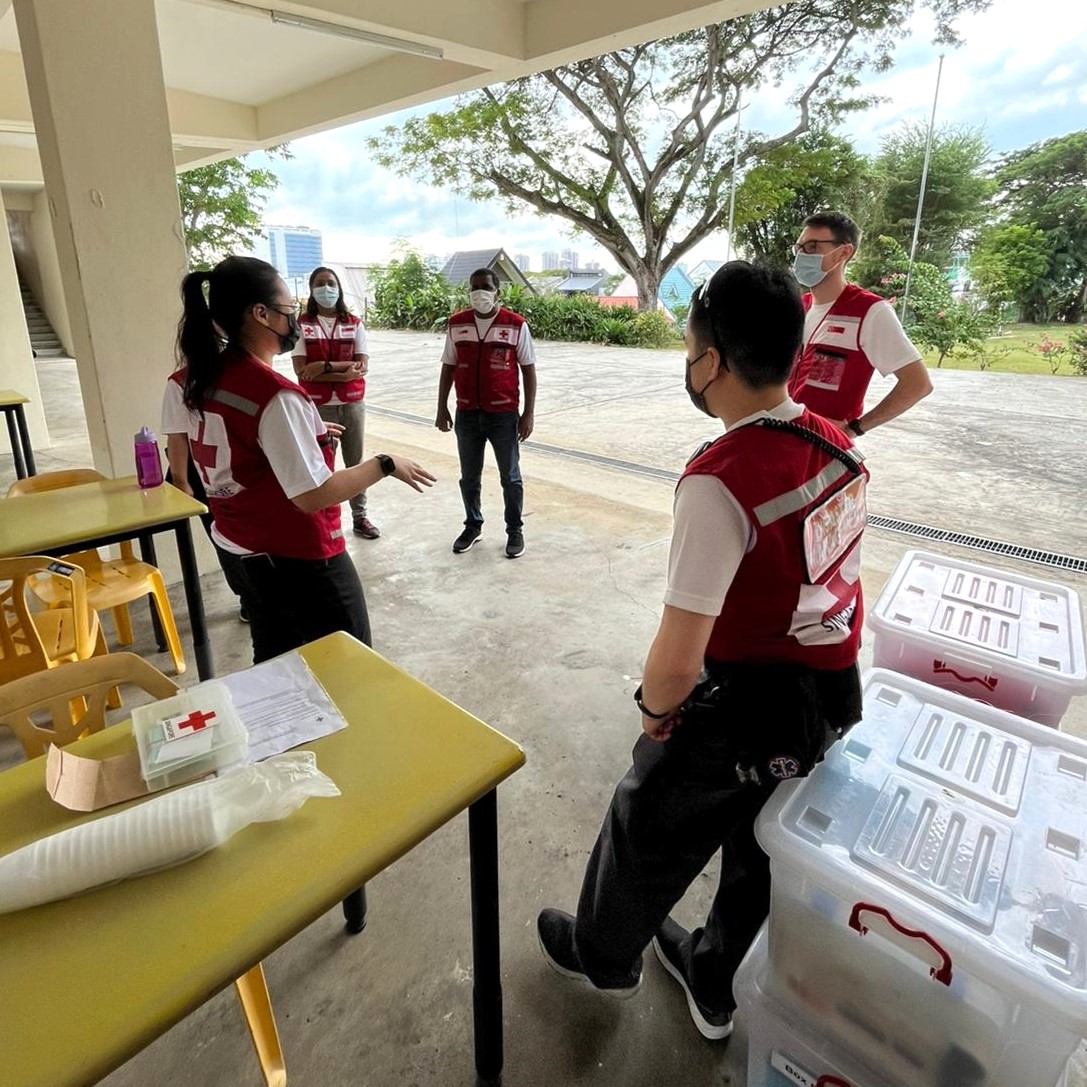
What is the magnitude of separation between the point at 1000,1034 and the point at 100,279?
12.3 ft

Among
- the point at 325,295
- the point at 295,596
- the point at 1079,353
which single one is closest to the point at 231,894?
the point at 295,596

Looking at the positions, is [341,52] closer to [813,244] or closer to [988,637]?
[813,244]

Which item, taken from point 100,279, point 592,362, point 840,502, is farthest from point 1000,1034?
point 592,362

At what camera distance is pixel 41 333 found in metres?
12.6

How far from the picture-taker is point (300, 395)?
1.54 meters

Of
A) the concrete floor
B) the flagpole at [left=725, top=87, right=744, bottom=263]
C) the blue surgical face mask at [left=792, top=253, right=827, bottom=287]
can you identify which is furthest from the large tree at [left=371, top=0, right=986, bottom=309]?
the blue surgical face mask at [left=792, top=253, right=827, bottom=287]

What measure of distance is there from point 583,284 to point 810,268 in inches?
716

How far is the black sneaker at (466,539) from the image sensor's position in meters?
3.74

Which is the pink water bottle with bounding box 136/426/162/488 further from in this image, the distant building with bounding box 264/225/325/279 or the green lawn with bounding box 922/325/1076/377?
the distant building with bounding box 264/225/325/279

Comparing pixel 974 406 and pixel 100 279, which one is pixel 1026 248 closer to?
pixel 974 406

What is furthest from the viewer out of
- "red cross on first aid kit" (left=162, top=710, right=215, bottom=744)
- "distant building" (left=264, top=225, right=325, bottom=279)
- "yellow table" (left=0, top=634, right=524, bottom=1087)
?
"distant building" (left=264, top=225, right=325, bottom=279)

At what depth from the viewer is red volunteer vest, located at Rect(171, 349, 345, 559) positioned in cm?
149

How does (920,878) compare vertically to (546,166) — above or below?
below

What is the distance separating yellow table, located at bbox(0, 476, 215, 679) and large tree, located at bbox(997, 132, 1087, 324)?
46.3 ft
